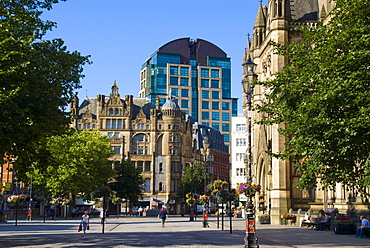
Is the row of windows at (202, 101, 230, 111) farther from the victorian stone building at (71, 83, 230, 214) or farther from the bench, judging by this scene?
the bench

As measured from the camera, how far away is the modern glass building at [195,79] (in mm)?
169125

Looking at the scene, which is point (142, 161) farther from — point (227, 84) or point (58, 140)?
point (227, 84)

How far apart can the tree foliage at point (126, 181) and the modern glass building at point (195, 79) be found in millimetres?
80966

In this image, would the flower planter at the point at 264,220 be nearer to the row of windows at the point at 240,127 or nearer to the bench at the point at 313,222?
the bench at the point at 313,222

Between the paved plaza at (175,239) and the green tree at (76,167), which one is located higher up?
the green tree at (76,167)

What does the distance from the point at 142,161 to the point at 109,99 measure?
1315 centimetres

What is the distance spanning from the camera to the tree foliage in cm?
8550

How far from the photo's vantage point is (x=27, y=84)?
72.5 ft

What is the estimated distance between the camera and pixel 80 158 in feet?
221

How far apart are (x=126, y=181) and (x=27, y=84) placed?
212 ft

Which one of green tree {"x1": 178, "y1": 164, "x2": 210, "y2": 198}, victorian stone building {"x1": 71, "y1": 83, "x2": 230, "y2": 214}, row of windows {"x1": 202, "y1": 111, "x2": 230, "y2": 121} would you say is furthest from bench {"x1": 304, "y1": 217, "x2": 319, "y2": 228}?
row of windows {"x1": 202, "y1": 111, "x2": 230, "y2": 121}

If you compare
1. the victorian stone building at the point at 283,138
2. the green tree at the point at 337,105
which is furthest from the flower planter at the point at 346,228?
the victorian stone building at the point at 283,138

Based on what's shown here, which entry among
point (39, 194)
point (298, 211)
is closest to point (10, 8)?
point (298, 211)

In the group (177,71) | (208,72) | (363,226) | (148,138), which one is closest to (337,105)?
(363,226)
